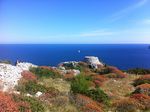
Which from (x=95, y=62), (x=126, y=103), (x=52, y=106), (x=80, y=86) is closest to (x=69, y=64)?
(x=95, y=62)

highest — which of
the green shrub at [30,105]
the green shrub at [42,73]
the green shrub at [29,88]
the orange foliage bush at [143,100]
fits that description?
the green shrub at [30,105]

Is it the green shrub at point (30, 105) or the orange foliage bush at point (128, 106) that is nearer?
the green shrub at point (30, 105)

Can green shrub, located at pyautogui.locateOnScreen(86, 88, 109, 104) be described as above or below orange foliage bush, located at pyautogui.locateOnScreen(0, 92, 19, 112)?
below

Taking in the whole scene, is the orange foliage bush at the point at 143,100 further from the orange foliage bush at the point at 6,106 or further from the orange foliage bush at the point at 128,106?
the orange foliage bush at the point at 6,106

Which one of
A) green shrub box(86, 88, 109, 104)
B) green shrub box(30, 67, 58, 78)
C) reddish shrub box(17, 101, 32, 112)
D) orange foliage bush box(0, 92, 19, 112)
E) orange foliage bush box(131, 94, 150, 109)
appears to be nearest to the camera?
orange foliage bush box(0, 92, 19, 112)

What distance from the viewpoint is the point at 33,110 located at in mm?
10750

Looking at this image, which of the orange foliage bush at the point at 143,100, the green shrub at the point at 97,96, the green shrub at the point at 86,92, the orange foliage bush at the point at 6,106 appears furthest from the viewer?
the green shrub at the point at 86,92

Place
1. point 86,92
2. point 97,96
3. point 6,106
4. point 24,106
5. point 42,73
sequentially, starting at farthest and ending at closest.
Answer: point 42,73 → point 86,92 → point 97,96 → point 24,106 → point 6,106

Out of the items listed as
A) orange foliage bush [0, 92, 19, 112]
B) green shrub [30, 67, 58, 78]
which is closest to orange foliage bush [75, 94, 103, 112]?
orange foliage bush [0, 92, 19, 112]

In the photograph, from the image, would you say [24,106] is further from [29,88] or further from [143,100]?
[143,100]

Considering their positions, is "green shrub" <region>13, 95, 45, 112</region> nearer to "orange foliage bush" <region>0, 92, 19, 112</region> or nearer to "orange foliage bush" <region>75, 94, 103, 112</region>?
"orange foliage bush" <region>0, 92, 19, 112</region>

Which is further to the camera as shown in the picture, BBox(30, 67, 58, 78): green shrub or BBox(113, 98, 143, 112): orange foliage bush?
BBox(30, 67, 58, 78): green shrub

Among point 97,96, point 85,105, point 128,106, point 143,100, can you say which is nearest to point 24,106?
point 85,105

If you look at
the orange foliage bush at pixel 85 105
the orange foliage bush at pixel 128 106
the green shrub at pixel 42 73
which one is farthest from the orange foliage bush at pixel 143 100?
the green shrub at pixel 42 73
